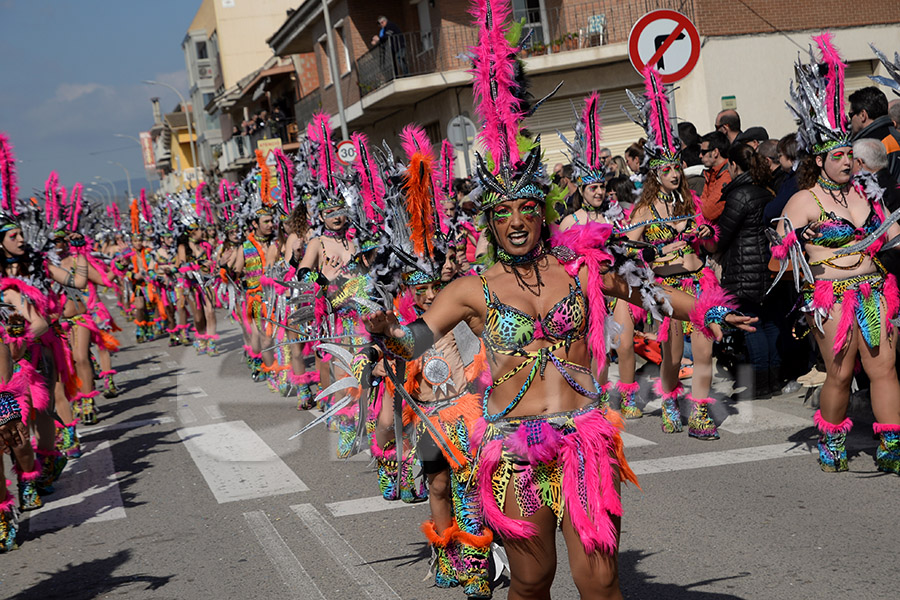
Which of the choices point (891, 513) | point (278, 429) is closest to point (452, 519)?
point (891, 513)

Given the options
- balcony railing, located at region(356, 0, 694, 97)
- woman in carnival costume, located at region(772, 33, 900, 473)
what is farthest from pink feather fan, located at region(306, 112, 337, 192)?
balcony railing, located at region(356, 0, 694, 97)

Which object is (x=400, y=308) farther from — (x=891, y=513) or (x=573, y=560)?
(x=891, y=513)

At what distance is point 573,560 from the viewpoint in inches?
151

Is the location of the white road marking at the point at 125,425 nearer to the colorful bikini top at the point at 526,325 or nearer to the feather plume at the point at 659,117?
the feather plume at the point at 659,117

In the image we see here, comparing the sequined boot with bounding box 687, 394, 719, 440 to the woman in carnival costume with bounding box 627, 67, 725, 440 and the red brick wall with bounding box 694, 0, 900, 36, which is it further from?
the red brick wall with bounding box 694, 0, 900, 36

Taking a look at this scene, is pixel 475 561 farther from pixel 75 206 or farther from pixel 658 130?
pixel 75 206

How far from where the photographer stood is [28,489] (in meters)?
7.93

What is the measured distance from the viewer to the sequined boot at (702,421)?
807cm

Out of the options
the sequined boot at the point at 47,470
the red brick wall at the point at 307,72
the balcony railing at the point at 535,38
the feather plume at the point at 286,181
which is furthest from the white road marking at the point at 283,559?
the red brick wall at the point at 307,72

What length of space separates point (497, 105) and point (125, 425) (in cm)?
853

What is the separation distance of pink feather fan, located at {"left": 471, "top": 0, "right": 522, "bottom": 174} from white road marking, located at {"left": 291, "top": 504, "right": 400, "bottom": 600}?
2.46 metres

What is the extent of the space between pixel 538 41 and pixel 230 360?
14126 mm

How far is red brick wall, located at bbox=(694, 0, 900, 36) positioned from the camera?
75.7 feet

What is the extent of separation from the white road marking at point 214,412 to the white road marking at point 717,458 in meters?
5.51
